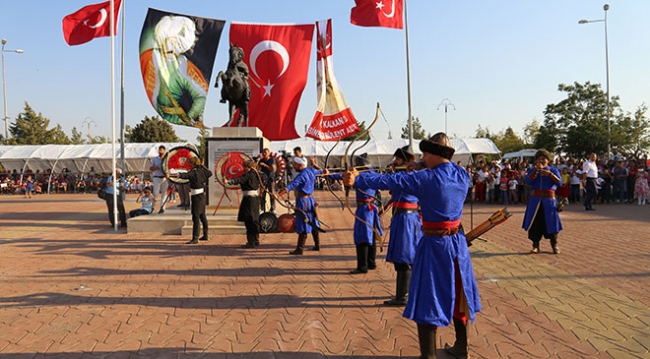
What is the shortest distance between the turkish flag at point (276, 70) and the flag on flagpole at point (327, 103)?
0.64m

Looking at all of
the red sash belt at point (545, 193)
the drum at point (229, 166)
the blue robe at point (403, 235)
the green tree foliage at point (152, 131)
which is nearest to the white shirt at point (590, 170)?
the red sash belt at point (545, 193)

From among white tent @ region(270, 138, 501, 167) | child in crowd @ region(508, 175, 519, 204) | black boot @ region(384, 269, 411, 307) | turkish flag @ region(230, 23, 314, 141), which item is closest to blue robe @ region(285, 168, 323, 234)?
black boot @ region(384, 269, 411, 307)

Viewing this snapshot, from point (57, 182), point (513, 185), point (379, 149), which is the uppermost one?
point (379, 149)

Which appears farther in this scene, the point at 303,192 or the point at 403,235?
the point at 303,192

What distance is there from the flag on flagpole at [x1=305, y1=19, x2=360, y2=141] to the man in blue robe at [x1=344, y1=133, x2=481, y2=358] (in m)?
14.2

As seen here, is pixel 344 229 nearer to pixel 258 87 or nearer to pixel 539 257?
pixel 539 257

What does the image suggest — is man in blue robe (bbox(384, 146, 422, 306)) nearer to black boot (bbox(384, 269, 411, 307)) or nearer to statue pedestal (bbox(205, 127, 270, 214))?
black boot (bbox(384, 269, 411, 307))

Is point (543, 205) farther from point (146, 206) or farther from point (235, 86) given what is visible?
point (146, 206)

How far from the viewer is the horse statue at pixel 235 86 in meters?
13.4

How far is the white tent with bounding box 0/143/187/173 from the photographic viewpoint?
32719 mm

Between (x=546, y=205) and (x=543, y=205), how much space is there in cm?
5

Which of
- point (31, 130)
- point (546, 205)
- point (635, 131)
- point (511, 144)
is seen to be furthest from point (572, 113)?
point (31, 130)

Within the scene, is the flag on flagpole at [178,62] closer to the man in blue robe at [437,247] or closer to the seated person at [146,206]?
the seated person at [146,206]

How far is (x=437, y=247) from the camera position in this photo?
3562 millimetres
